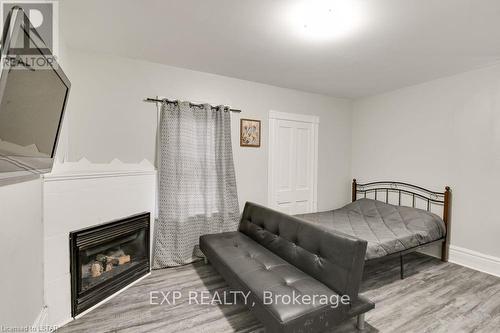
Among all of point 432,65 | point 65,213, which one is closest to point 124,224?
point 65,213

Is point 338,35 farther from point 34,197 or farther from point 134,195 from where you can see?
point 34,197

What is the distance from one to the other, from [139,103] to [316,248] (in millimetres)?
2508

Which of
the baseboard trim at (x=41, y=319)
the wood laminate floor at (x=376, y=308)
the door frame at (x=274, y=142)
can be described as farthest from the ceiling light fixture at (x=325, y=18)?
the baseboard trim at (x=41, y=319)

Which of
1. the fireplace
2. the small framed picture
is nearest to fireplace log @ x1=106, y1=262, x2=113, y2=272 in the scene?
the fireplace

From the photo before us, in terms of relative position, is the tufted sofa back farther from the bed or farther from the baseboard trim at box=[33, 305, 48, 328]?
the baseboard trim at box=[33, 305, 48, 328]

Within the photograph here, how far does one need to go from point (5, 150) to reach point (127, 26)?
1.55 metres

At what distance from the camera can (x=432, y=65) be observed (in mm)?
2779

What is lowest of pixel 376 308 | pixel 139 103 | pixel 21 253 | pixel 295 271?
pixel 376 308

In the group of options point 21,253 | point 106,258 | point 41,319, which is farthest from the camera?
point 106,258

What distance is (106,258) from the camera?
232cm

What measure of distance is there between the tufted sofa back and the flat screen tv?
2.01 metres

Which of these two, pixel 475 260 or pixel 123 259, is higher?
pixel 123 259

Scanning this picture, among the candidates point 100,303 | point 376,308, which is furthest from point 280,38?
point 100,303

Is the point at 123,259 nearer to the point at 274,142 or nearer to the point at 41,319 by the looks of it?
the point at 41,319
